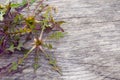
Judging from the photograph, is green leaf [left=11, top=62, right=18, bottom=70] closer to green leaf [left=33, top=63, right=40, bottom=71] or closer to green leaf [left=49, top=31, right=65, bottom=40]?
green leaf [left=33, top=63, right=40, bottom=71]

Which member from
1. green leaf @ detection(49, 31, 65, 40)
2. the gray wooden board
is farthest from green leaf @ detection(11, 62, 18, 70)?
green leaf @ detection(49, 31, 65, 40)

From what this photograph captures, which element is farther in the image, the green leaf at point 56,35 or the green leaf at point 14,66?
the green leaf at point 56,35

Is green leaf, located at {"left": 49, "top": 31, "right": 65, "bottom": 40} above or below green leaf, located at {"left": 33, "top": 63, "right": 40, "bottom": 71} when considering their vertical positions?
above

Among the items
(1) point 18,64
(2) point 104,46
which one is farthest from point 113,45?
(1) point 18,64

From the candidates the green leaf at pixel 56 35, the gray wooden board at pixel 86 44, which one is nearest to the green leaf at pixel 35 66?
the gray wooden board at pixel 86 44

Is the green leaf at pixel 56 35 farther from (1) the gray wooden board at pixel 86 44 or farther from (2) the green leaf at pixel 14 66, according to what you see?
(2) the green leaf at pixel 14 66

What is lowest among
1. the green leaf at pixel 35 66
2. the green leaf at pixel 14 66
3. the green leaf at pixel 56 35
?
the green leaf at pixel 35 66

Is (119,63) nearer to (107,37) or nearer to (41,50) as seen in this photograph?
(107,37)

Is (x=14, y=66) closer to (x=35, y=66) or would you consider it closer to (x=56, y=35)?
(x=35, y=66)

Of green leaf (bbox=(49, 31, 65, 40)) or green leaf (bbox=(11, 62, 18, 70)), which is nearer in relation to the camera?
A: green leaf (bbox=(11, 62, 18, 70))
